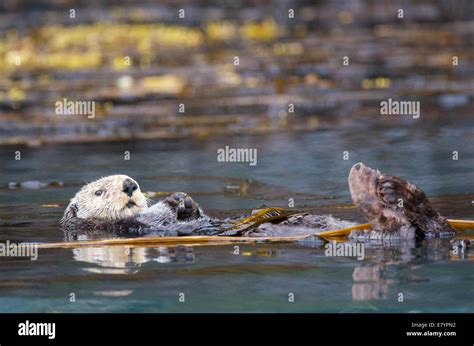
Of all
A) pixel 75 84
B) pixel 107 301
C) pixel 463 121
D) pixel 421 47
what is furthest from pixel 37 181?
pixel 421 47

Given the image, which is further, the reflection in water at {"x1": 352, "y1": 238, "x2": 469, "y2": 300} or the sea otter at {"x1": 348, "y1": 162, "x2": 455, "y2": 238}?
the sea otter at {"x1": 348, "y1": 162, "x2": 455, "y2": 238}

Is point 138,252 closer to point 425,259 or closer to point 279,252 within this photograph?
point 279,252

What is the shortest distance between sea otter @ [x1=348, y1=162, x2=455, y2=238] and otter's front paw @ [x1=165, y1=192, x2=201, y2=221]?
1.59 meters

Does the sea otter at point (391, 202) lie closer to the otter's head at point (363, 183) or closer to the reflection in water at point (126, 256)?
the otter's head at point (363, 183)

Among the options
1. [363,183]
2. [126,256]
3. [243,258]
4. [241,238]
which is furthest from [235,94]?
[363,183]

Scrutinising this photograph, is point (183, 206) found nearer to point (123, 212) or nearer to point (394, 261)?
point (123, 212)

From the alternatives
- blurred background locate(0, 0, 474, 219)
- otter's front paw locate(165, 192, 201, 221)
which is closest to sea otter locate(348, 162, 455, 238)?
otter's front paw locate(165, 192, 201, 221)

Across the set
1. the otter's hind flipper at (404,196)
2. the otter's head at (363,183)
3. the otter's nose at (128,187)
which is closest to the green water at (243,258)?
the otter's hind flipper at (404,196)

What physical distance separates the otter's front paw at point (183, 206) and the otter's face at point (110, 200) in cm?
30

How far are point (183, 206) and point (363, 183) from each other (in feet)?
5.60

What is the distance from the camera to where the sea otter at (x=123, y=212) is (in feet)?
26.4

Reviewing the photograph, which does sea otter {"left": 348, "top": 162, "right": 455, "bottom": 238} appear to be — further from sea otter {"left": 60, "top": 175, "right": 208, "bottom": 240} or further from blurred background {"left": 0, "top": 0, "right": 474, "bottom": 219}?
blurred background {"left": 0, "top": 0, "right": 474, "bottom": 219}

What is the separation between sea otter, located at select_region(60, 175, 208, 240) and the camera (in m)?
8.05
